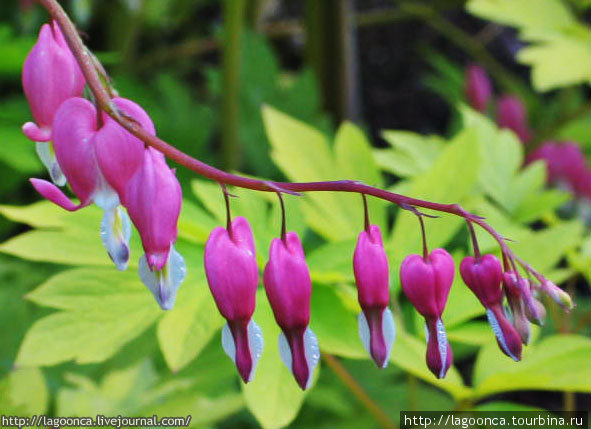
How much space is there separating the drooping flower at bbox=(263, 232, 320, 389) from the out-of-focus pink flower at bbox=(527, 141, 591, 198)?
1061mm

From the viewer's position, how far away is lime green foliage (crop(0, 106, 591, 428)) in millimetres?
807

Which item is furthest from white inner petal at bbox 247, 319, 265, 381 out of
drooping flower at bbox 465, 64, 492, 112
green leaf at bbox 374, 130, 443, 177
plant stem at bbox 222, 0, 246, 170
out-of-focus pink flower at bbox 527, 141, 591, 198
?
drooping flower at bbox 465, 64, 492, 112

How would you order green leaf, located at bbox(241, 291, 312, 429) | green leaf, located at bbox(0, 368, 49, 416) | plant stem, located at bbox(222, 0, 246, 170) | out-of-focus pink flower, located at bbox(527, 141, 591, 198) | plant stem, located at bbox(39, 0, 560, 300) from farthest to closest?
1. plant stem, located at bbox(222, 0, 246, 170)
2. out-of-focus pink flower, located at bbox(527, 141, 591, 198)
3. green leaf, located at bbox(0, 368, 49, 416)
4. green leaf, located at bbox(241, 291, 312, 429)
5. plant stem, located at bbox(39, 0, 560, 300)

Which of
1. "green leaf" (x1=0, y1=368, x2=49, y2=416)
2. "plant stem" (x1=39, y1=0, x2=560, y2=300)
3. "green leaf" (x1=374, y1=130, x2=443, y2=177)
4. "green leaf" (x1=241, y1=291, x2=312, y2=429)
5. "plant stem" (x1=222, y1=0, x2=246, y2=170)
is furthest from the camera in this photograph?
"plant stem" (x1=222, y1=0, x2=246, y2=170)

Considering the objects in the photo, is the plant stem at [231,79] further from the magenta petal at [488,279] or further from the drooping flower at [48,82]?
the magenta petal at [488,279]

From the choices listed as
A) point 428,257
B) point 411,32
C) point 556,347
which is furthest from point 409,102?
point 428,257

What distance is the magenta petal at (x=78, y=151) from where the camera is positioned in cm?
48

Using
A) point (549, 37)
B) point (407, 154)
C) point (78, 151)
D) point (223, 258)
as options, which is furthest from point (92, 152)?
point (549, 37)

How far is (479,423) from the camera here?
979 millimetres

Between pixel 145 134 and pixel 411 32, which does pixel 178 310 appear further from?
pixel 411 32

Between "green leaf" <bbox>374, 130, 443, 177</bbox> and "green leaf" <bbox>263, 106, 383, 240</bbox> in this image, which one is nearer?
"green leaf" <bbox>263, 106, 383, 240</bbox>

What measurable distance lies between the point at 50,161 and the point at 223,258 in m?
0.16

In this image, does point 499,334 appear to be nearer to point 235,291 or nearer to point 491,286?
point 491,286

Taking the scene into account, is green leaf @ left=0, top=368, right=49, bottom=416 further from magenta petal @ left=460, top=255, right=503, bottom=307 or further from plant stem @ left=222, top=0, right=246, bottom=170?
plant stem @ left=222, top=0, right=246, bottom=170
